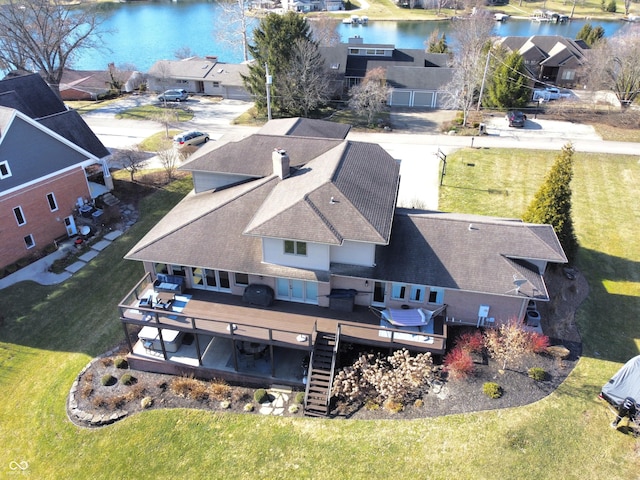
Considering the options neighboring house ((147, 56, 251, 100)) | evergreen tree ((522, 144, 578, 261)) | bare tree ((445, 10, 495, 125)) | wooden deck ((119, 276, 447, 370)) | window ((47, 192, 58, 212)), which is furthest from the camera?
neighboring house ((147, 56, 251, 100))

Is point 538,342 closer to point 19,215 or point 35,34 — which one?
point 19,215

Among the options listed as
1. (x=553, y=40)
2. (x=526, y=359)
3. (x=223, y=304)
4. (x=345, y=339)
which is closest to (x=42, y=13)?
(x=223, y=304)

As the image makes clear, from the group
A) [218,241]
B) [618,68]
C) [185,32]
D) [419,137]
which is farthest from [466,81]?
[185,32]

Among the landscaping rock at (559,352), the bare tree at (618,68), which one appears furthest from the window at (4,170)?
the bare tree at (618,68)

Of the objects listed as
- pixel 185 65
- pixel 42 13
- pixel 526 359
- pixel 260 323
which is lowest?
pixel 526 359

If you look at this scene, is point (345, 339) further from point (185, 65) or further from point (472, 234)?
point (185, 65)

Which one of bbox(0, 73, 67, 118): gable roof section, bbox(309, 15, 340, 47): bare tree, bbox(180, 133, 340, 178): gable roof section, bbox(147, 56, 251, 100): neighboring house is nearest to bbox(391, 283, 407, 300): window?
bbox(180, 133, 340, 178): gable roof section

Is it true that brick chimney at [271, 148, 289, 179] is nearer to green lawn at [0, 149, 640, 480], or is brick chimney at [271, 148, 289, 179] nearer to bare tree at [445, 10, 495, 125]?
green lawn at [0, 149, 640, 480]
